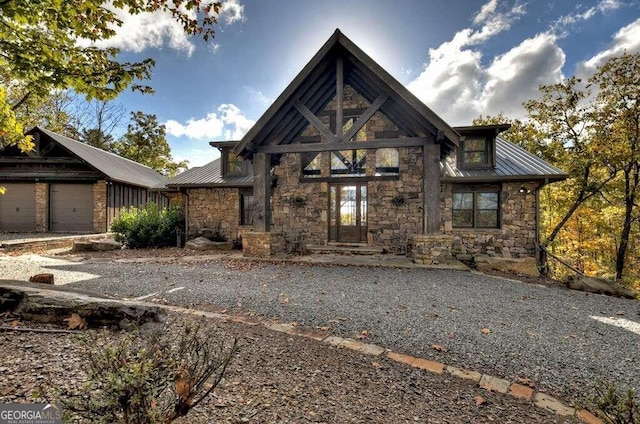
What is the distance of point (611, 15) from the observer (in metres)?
7.84

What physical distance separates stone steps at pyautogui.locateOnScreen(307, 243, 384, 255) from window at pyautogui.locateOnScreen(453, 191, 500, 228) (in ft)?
10.1

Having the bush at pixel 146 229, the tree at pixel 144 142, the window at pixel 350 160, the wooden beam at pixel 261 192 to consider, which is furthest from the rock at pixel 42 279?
the tree at pixel 144 142

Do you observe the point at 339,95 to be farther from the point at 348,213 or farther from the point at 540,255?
the point at 540,255

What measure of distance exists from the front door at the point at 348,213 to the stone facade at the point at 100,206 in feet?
40.2

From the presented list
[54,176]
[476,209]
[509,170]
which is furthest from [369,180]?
[54,176]

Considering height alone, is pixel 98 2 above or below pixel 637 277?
above

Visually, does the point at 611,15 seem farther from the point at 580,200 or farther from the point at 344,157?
the point at 344,157

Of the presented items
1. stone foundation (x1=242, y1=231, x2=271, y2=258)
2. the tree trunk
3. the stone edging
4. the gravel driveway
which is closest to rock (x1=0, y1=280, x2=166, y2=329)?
the stone edging

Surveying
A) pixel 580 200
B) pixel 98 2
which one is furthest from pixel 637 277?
pixel 98 2

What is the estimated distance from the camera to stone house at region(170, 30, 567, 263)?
7.79 meters

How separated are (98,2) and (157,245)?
9.59 metres

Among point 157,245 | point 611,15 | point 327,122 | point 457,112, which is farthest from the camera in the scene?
point 457,112

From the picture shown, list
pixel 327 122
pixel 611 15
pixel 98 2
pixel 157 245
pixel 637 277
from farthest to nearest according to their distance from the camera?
pixel 637 277 < pixel 157 245 < pixel 327 122 < pixel 611 15 < pixel 98 2

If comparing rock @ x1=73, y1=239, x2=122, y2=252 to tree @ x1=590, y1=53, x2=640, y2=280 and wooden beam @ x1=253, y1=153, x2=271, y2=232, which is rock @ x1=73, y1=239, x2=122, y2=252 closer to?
wooden beam @ x1=253, y1=153, x2=271, y2=232
